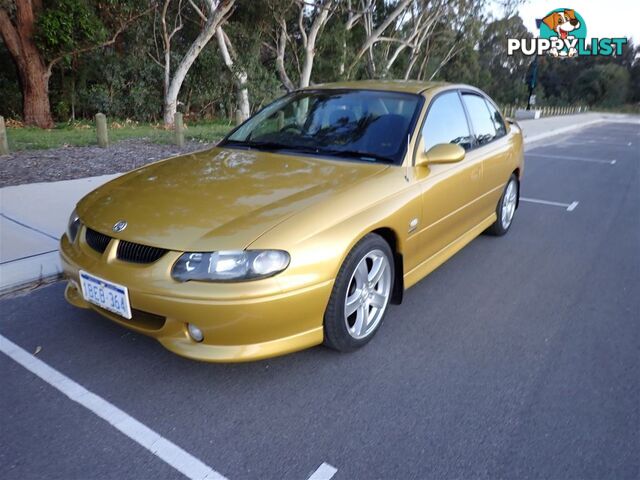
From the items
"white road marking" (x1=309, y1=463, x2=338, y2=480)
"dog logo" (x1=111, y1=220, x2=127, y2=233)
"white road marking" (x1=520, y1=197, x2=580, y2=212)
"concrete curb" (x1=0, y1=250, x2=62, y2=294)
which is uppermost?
"dog logo" (x1=111, y1=220, x2=127, y2=233)

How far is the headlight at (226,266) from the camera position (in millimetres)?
2494

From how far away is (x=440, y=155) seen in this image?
11.4ft

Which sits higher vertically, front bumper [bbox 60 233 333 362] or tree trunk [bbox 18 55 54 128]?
tree trunk [bbox 18 55 54 128]

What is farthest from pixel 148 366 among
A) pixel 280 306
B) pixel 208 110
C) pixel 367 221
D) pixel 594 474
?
pixel 208 110

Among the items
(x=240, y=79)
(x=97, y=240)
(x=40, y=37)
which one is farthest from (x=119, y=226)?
(x=240, y=79)

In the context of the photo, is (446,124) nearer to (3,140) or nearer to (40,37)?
(3,140)

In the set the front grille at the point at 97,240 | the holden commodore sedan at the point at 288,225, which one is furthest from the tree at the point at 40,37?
the front grille at the point at 97,240

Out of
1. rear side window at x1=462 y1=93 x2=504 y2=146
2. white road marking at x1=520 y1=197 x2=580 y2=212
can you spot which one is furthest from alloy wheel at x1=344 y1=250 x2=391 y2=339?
white road marking at x1=520 y1=197 x2=580 y2=212

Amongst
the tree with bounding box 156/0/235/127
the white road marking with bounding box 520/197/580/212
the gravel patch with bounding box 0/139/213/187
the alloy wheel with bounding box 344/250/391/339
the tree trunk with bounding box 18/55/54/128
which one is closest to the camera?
the alloy wheel with bounding box 344/250/391/339

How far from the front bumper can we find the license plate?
3cm

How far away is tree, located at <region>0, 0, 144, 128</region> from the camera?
46.0 ft

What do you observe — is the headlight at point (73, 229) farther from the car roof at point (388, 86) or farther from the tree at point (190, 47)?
the tree at point (190, 47)

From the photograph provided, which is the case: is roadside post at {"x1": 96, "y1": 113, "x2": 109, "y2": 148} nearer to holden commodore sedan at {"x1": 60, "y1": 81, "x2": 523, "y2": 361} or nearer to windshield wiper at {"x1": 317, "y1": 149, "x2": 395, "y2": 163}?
holden commodore sedan at {"x1": 60, "y1": 81, "x2": 523, "y2": 361}

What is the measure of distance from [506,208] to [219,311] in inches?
160
